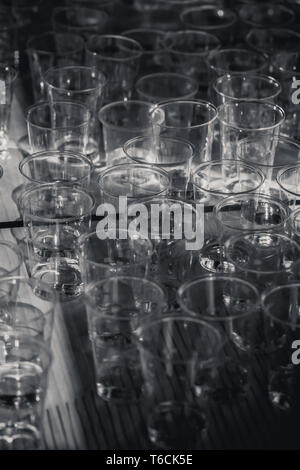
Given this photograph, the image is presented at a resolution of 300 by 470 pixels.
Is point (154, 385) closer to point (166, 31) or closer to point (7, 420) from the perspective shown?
point (7, 420)

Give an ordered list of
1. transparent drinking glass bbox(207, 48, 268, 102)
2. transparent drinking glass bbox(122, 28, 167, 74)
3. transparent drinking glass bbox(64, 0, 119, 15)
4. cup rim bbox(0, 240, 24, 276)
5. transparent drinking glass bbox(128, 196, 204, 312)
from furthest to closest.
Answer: transparent drinking glass bbox(64, 0, 119, 15) → transparent drinking glass bbox(122, 28, 167, 74) → transparent drinking glass bbox(207, 48, 268, 102) → transparent drinking glass bbox(128, 196, 204, 312) → cup rim bbox(0, 240, 24, 276)

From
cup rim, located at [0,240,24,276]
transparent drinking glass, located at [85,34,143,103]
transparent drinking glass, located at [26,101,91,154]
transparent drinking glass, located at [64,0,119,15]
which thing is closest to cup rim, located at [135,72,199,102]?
transparent drinking glass, located at [85,34,143,103]

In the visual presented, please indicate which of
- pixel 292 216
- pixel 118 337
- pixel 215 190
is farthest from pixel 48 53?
pixel 118 337

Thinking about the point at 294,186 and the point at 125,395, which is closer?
the point at 125,395

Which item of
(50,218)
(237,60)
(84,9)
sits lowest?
(50,218)

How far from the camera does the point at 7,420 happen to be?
1325mm

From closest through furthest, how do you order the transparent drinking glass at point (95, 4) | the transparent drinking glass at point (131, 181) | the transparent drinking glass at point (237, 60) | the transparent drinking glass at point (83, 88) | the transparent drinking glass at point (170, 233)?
the transparent drinking glass at point (170, 233) → the transparent drinking glass at point (131, 181) → the transparent drinking glass at point (83, 88) → the transparent drinking glass at point (237, 60) → the transparent drinking glass at point (95, 4)

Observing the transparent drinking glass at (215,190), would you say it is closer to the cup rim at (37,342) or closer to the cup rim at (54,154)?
the cup rim at (54,154)

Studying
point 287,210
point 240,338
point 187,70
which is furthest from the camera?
point 187,70

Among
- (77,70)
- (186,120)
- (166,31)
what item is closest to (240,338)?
(186,120)

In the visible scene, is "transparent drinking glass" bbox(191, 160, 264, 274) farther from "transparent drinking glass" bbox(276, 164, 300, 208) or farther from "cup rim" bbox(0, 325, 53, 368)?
"cup rim" bbox(0, 325, 53, 368)

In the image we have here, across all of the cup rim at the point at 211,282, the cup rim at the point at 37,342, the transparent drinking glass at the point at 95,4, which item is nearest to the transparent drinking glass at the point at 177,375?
the cup rim at the point at 211,282

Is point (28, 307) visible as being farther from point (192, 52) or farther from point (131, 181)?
point (192, 52)
